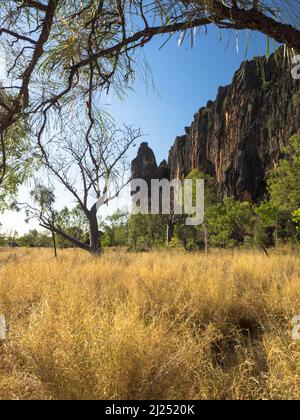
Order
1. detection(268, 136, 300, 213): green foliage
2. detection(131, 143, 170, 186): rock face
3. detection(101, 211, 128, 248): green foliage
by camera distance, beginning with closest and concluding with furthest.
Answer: detection(268, 136, 300, 213): green foliage < detection(101, 211, 128, 248): green foliage < detection(131, 143, 170, 186): rock face

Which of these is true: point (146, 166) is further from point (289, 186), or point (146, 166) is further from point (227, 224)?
point (289, 186)

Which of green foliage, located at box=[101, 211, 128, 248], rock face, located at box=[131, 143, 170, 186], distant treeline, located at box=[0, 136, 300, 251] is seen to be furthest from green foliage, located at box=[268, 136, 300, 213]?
rock face, located at box=[131, 143, 170, 186]

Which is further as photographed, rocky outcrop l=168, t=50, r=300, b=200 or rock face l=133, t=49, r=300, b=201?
rock face l=133, t=49, r=300, b=201

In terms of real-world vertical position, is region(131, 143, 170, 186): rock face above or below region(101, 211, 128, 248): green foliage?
above

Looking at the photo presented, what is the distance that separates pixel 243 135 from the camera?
59.4m

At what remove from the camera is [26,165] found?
1878mm

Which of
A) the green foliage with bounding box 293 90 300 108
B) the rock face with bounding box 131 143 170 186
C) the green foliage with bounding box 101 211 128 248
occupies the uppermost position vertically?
the green foliage with bounding box 293 90 300 108

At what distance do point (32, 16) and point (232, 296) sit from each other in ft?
11.1

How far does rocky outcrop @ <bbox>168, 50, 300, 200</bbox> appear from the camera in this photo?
2030 inches

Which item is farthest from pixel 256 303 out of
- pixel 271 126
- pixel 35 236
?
pixel 271 126

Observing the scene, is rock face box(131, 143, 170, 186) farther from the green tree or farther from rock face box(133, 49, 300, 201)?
the green tree

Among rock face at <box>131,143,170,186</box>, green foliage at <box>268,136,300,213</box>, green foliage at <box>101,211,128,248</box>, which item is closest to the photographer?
green foliage at <box>268,136,300,213</box>
